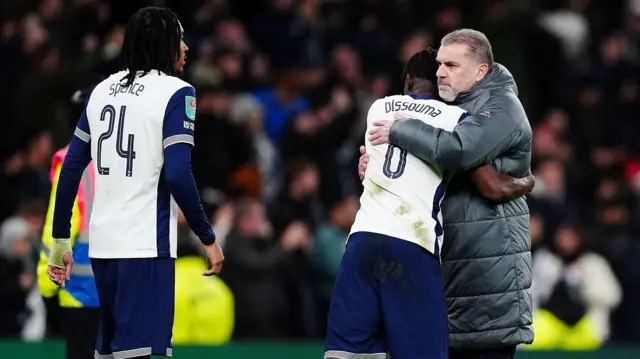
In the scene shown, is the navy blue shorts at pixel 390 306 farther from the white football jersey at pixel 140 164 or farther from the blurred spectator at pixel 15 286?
the blurred spectator at pixel 15 286

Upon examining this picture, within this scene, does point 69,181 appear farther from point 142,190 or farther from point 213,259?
point 213,259

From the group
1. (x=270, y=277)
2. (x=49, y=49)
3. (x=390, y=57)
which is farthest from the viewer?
(x=390, y=57)

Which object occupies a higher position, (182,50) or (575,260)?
(182,50)

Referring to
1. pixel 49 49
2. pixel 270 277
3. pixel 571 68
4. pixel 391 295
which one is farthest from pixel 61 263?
pixel 571 68

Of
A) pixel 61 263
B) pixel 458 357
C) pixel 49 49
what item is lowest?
pixel 458 357

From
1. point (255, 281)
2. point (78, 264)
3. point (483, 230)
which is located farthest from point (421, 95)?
point (255, 281)

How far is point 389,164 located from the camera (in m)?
6.00

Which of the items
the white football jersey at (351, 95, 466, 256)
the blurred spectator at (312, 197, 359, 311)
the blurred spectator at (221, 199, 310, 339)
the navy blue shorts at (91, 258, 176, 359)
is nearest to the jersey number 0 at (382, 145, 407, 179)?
the white football jersey at (351, 95, 466, 256)

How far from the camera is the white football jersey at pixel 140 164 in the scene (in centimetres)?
593

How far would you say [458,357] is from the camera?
6242mm

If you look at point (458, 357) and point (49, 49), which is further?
point (49, 49)

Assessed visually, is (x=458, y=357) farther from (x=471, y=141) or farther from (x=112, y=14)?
(x=112, y=14)

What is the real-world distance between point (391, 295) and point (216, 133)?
249 inches

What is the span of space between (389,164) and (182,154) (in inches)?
33.6
